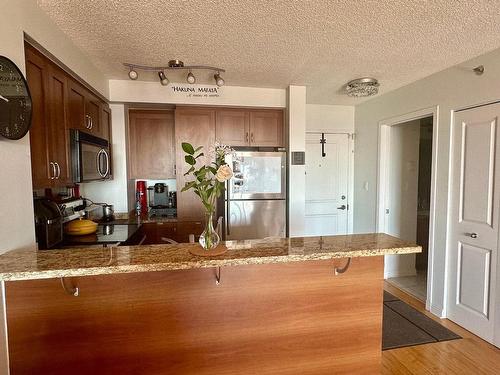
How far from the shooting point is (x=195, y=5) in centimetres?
170

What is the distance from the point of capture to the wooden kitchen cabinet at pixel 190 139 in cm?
331

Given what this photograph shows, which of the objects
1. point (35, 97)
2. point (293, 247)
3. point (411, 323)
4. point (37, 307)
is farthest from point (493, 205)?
point (35, 97)

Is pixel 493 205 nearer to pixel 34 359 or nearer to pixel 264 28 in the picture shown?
pixel 264 28

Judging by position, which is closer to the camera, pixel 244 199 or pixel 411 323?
pixel 411 323

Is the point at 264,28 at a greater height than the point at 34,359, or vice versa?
the point at 264,28

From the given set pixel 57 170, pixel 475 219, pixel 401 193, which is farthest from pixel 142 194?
pixel 475 219

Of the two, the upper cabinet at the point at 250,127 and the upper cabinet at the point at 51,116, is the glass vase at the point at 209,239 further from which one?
the upper cabinet at the point at 250,127

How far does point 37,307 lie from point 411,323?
3.00 m

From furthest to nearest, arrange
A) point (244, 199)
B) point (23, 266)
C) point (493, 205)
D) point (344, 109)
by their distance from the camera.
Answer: point (344, 109) → point (244, 199) → point (493, 205) → point (23, 266)

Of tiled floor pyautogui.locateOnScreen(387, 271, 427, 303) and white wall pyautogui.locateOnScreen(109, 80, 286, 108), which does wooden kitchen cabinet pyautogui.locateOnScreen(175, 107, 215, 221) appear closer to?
white wall pyautogui.locateOnScreen(109, 80, 286, 108)

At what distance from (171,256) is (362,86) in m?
2.71

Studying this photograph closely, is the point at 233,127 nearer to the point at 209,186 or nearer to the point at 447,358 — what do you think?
the point at 209,186

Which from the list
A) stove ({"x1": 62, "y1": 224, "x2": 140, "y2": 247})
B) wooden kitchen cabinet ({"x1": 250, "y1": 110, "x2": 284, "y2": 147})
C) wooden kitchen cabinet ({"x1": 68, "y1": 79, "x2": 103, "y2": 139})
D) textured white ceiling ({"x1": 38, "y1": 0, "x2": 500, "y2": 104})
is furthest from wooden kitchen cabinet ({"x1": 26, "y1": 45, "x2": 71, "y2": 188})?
wooden kitchen cabinet ({"x1": 250, "y1": 110, "x2": 284, "y2": 147})

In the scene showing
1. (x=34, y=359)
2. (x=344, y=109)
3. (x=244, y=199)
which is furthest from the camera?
(x=344, y=109)
